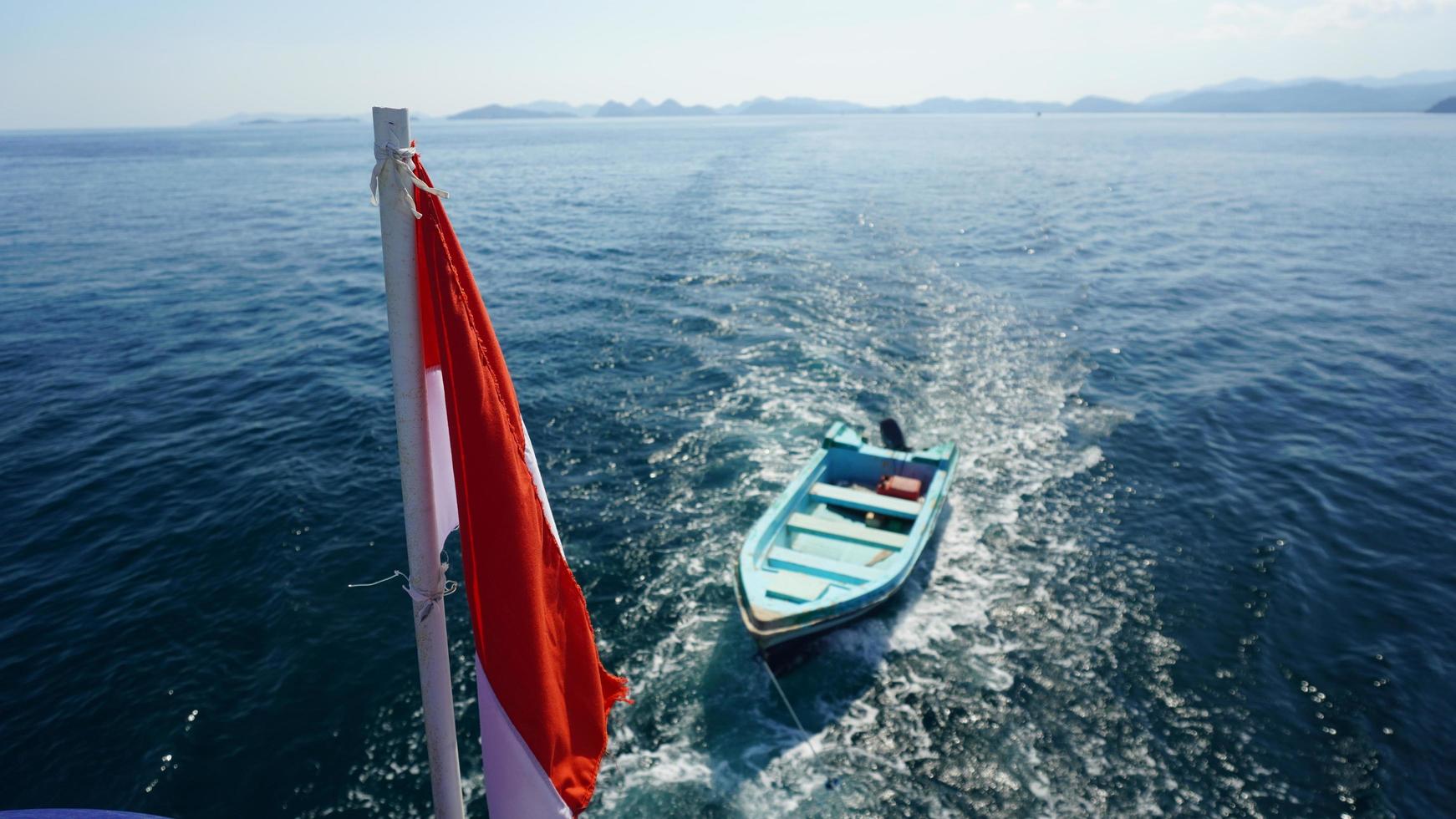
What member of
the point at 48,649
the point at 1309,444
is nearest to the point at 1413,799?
the point at 1309,444

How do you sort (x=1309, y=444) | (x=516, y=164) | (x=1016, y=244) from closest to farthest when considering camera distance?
(x=1309, y=444) → (x=1016, y=244) → (x=516, y=164)

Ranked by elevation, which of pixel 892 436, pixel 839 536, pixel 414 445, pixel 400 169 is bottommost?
pixel 839 536

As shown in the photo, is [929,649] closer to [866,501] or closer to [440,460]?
[866,501]

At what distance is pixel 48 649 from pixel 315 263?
109 ft

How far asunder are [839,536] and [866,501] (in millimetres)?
1590

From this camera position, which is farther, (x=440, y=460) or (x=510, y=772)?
(x=440, y=460)

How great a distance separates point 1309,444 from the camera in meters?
A: 24.5

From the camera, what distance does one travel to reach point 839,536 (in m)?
18.1

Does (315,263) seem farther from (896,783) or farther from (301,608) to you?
(896,783)

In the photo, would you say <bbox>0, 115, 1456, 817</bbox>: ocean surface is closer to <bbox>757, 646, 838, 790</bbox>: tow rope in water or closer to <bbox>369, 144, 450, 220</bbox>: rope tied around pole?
<bbox>757, 646, 838, 790</bbox>: tow rope in water

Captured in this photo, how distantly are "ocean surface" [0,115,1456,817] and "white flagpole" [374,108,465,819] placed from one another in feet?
27.9

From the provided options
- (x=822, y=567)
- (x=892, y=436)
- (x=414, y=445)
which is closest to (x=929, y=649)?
(x=822, y=567)

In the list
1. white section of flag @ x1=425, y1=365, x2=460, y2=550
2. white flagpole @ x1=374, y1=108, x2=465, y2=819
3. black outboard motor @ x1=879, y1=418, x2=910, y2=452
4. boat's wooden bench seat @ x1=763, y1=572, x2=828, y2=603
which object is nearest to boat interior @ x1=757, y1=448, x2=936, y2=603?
boat's wooden bench seat @ x1=763, y1=572, x2=828, y2=603

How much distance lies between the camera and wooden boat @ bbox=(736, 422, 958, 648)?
14.8 meters
